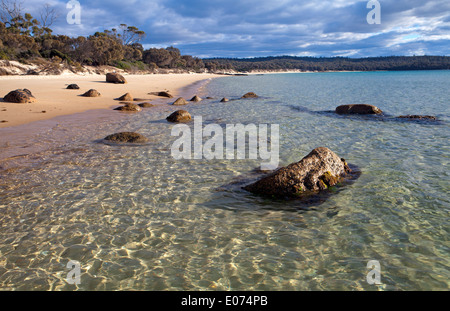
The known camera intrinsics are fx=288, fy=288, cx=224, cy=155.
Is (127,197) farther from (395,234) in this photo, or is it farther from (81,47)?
(81,47)

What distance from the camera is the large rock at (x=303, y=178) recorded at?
5719 millimetres

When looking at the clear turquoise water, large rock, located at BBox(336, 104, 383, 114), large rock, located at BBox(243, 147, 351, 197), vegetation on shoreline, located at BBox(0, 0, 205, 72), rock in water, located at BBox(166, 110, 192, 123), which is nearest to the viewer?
the clear turquoise water

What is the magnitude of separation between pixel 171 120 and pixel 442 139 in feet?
36.2

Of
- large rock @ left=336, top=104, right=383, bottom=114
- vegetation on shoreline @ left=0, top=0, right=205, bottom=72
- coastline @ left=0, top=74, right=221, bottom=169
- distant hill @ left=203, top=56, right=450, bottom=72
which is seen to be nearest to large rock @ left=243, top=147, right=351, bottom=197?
coastline @ left=0, top=74, right=221, bottom=169

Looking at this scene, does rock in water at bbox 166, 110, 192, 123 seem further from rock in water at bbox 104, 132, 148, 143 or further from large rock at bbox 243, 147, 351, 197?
large rock at bbox 243, 147, 351, 197

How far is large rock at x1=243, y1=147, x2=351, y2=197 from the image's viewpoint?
572 centimetres

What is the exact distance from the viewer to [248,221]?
484 centimetres

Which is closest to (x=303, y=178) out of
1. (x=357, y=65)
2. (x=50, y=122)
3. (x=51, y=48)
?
(x=50, y=122)

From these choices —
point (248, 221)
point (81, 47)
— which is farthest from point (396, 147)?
point (81, 47)

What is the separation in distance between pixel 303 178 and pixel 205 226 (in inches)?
91.9

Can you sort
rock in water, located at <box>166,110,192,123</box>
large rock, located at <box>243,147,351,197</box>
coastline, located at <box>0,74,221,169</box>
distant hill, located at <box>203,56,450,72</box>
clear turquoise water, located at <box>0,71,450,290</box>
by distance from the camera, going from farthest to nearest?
distant hill, located at <box>203,56,450,72</box>, rock in water, located at <box>166,110,192,123</box>, coastline, located at <box>0,74,221,169</box>, large rock, located at <box>243,147,351,197</box>, clear turquoise water, located at <box>0,71,450,290</box>

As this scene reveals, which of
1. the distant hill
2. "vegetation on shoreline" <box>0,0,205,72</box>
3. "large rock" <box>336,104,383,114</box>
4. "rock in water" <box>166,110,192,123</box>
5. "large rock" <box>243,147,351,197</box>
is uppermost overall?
→ the distant hill

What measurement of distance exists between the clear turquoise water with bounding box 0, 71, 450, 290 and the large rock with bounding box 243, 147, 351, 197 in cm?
31
